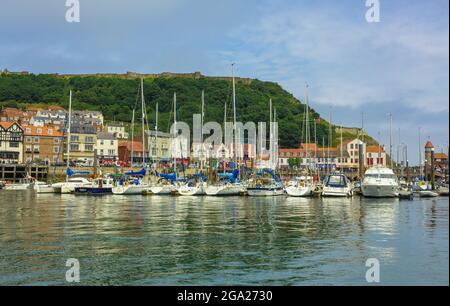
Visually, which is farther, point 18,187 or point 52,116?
point 52,116

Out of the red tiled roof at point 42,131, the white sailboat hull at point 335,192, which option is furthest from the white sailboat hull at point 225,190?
the red tiled roof at point 42,131

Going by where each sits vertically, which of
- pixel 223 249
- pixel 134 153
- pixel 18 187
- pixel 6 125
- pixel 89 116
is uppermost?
pixel 89 116

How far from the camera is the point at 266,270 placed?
19.6m

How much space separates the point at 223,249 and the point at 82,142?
125m

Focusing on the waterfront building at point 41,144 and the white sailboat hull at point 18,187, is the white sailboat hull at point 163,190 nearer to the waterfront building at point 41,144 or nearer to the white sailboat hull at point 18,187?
the white sailboat hull at point 18,187

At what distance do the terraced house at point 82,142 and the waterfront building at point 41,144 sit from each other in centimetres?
513

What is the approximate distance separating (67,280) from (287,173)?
122471mm

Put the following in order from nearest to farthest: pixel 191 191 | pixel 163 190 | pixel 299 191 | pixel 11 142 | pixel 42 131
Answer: pixel 299 191
pixel 191 191
pixel 163 190
pixel 11 142
pixel 42 131

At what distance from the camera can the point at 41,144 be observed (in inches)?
5285

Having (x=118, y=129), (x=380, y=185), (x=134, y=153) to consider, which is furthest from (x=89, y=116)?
(x=380, y=185)

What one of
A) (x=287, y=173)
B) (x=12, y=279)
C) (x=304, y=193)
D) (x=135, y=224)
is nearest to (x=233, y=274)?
(x=12, y=279)

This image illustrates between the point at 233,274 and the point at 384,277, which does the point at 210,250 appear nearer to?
the point at 233,274

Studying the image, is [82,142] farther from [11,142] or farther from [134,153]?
[11,142]

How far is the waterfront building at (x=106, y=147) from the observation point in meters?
148
